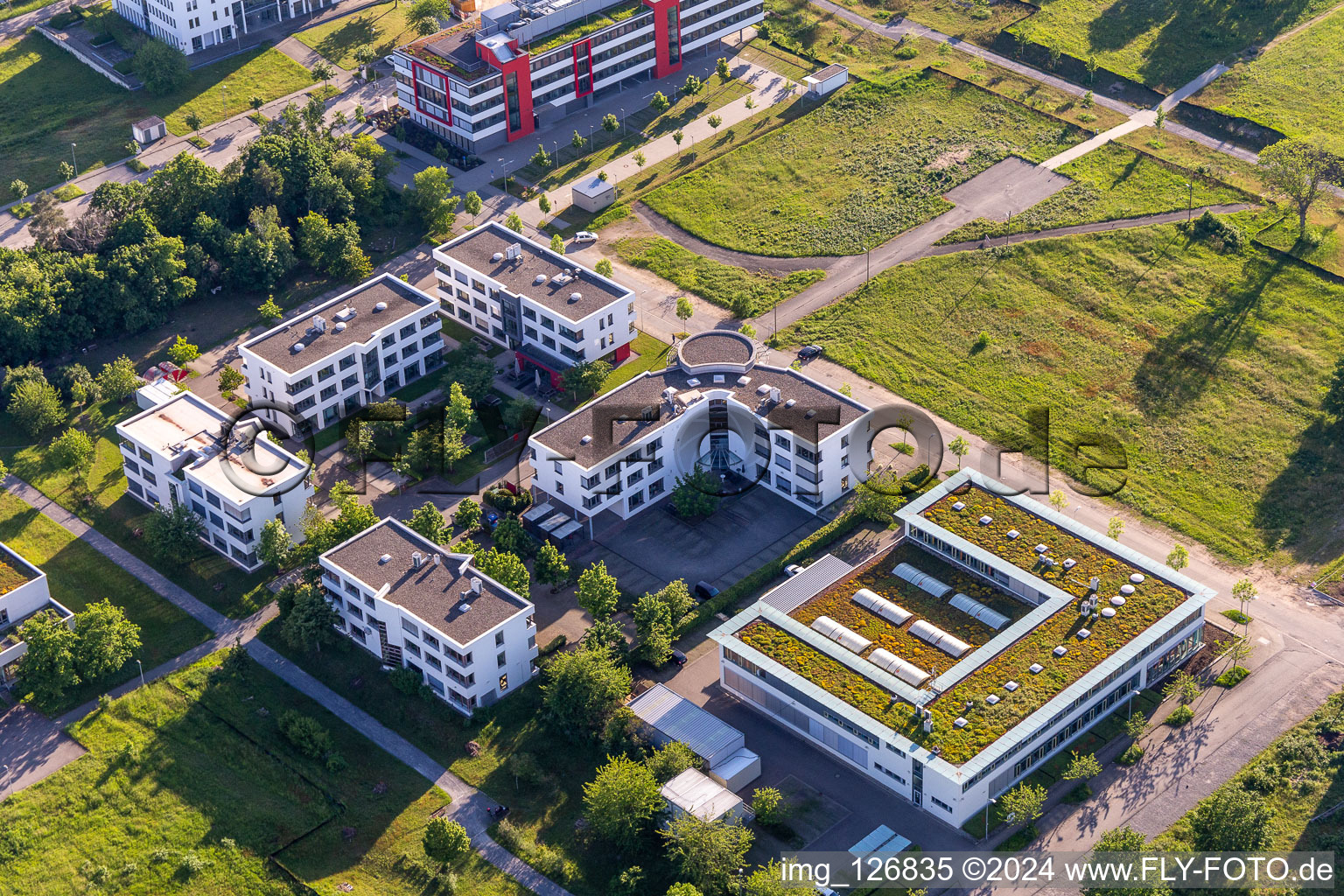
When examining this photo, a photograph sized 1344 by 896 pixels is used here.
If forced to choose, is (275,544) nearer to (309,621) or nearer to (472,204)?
(309,621)

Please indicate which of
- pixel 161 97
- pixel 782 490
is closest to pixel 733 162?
pixel 782 490

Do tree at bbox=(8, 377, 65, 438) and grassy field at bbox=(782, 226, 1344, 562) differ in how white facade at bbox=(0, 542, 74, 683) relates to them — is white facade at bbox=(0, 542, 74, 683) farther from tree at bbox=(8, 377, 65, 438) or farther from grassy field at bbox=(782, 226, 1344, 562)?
grassy field at bbox=(782, 226, 1344, 562)

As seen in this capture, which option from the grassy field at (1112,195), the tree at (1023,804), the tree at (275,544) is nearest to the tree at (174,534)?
the tree at (275,544)

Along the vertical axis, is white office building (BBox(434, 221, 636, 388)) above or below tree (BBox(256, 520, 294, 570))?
above

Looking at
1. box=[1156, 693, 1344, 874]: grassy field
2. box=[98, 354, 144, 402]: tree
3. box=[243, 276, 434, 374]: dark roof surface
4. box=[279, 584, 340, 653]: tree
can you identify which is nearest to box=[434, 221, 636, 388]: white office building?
box=[243, 276, 434, 374]: dark roof surface

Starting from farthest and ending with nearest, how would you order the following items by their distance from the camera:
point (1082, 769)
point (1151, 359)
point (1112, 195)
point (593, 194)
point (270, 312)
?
point (1112, 195) < point (593, 194) < point (270, 312) < point (1151, 359) < point (1082, 769)

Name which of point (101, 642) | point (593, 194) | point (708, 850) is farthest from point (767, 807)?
point (593, 194)
